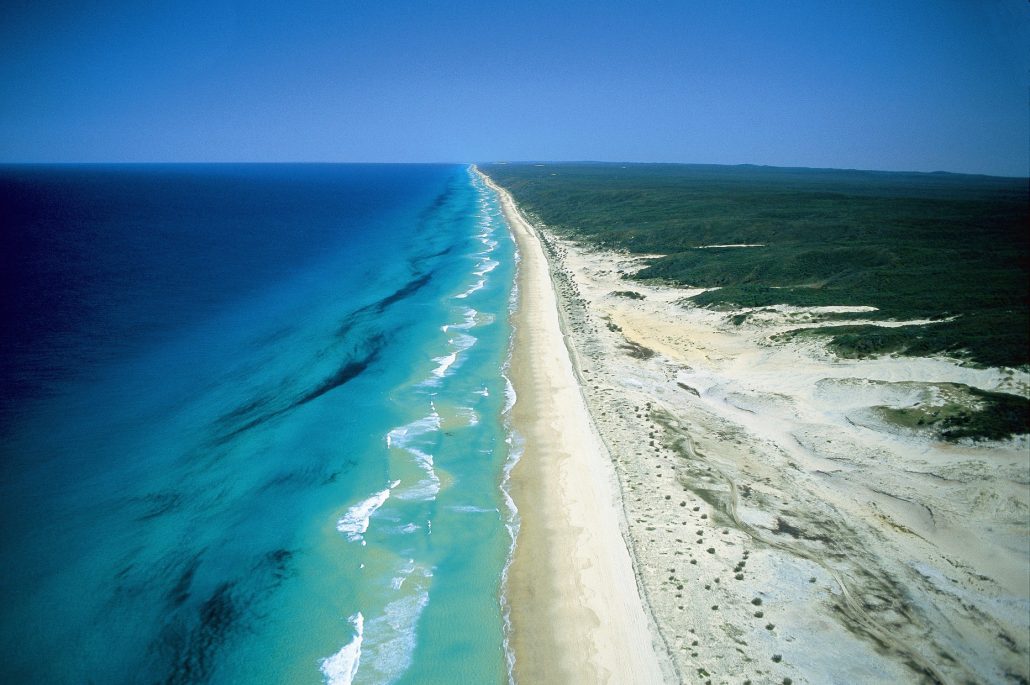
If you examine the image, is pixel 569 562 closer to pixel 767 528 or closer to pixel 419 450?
pixel 767 528

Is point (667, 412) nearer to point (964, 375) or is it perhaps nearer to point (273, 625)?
point (964, 375)

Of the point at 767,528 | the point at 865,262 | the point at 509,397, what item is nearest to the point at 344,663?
the point at 767,528

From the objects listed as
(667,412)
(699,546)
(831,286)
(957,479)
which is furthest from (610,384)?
(831,286)

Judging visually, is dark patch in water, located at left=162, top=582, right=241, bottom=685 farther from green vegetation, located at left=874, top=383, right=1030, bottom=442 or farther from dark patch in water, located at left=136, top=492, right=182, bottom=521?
green vegetation, located at left=874, top=383, right=1030, bottom=442

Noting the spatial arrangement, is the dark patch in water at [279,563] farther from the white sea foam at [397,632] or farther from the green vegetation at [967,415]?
the green vegetation at [967,415]

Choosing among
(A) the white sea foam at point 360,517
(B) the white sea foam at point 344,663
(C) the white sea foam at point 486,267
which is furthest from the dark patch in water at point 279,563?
(C) the white sea foam at point 486,267

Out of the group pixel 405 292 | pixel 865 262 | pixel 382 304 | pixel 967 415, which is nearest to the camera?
pixel 967 415

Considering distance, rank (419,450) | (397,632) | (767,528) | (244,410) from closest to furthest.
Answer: (397,632) < (767,528) < (419,450) < (244,410)
